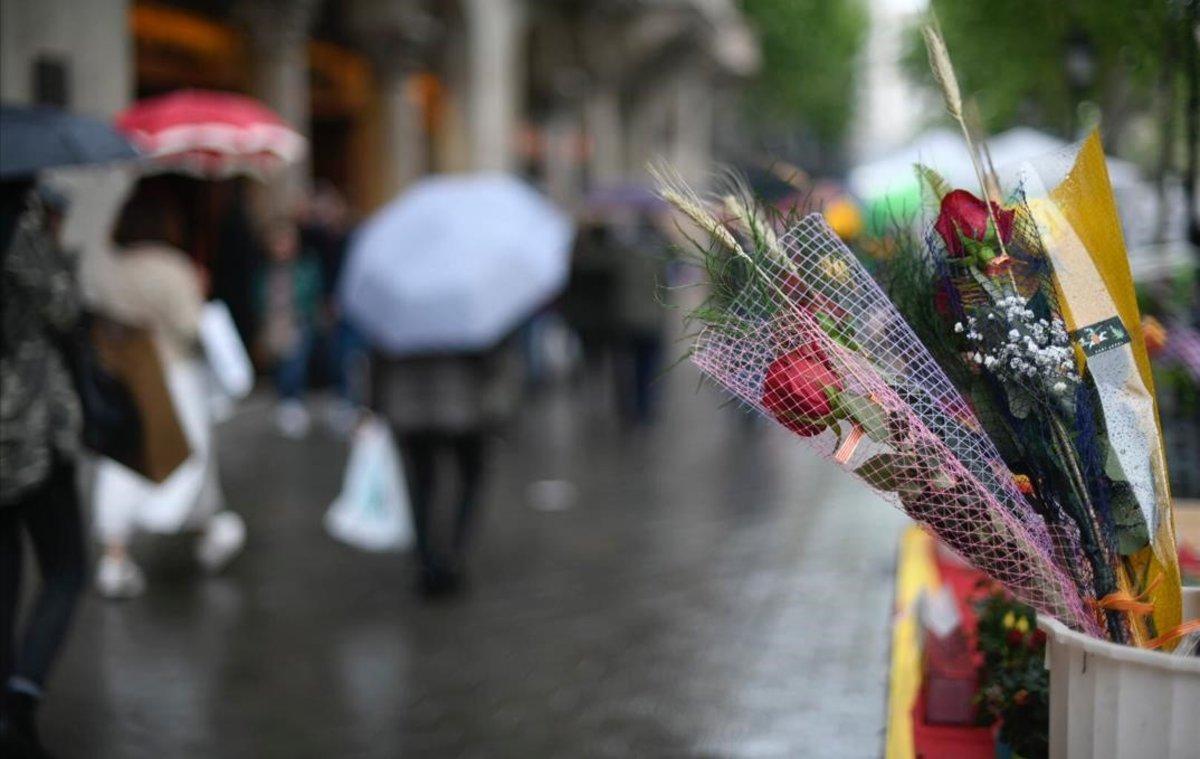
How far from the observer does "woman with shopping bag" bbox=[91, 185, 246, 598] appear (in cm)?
778

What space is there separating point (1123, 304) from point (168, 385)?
4753mm

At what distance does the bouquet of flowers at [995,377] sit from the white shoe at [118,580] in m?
5.32

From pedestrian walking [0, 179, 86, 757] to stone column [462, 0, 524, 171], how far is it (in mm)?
17220

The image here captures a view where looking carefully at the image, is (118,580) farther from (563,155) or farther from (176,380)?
(563,155)

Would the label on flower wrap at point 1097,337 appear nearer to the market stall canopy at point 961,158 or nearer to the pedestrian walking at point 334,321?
the market stall canopy at point 961,158

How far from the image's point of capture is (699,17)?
1384 inches

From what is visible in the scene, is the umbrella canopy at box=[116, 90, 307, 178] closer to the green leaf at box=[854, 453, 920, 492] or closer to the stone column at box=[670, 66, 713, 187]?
the green leaf at box=[854, 453, 920, 492]

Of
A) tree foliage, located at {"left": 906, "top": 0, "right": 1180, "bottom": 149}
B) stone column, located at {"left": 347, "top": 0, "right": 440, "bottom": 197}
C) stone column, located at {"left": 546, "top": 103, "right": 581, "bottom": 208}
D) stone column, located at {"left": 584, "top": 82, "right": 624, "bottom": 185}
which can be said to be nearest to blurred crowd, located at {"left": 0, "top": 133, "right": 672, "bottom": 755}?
tree foliage, located at {"left": 906, "top": 0, "right": 1180, "bottom": 149}

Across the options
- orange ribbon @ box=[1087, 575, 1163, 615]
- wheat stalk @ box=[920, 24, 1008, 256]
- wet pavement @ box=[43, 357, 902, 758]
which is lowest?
wet pavement @ box=[43, 357, 902, 758]

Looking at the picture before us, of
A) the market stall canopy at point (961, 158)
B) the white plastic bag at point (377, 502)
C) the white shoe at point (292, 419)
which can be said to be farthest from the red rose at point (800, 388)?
the white shoe at point (292, 419)

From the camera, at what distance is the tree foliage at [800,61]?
45.8 metres

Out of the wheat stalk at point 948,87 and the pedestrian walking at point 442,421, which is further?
the pedestrian walking at point 442,421

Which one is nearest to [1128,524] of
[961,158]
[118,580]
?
[118,580]

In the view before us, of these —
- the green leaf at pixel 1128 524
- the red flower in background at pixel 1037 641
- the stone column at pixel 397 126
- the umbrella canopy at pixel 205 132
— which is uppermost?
the stone column at pixel 397 126
